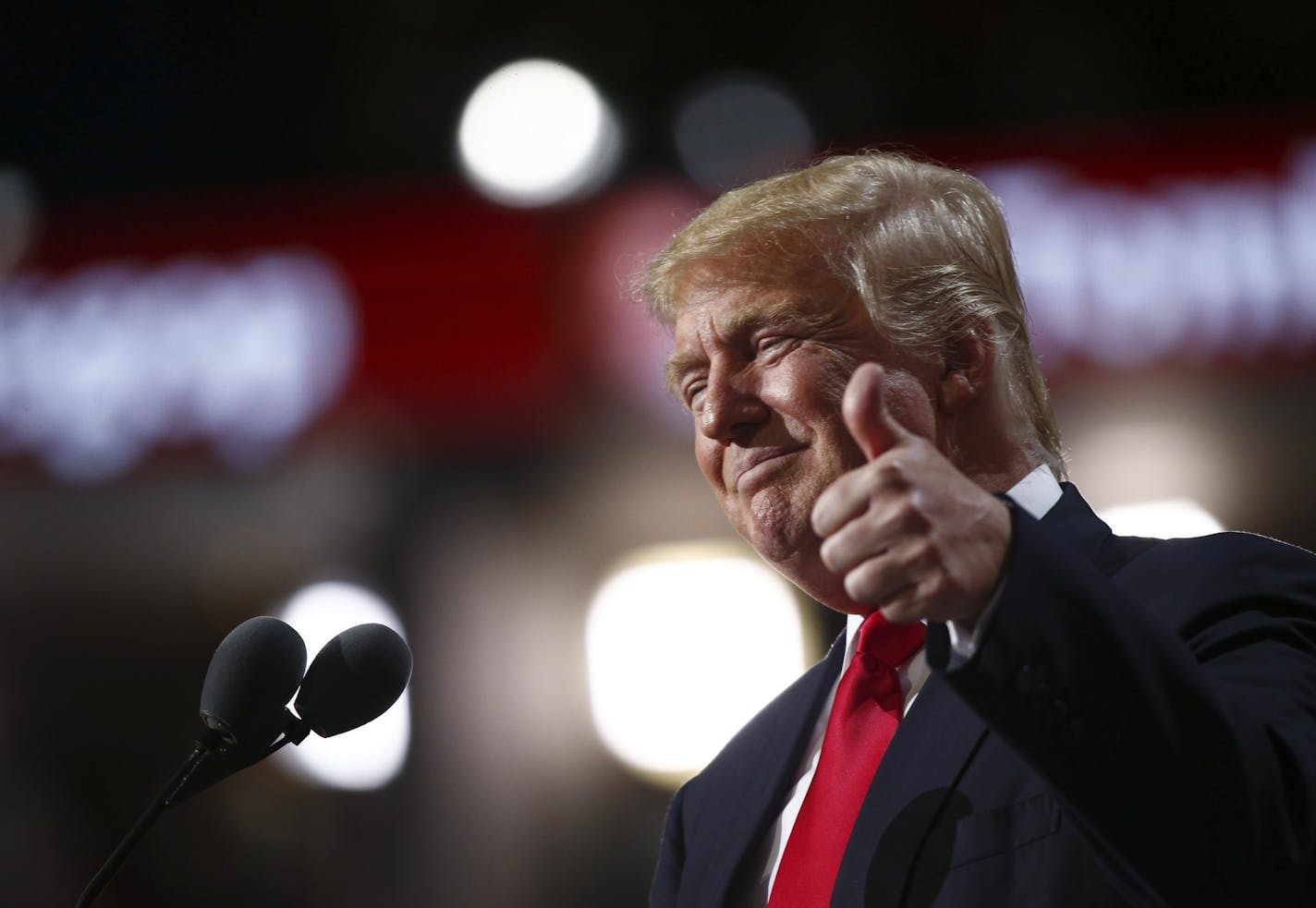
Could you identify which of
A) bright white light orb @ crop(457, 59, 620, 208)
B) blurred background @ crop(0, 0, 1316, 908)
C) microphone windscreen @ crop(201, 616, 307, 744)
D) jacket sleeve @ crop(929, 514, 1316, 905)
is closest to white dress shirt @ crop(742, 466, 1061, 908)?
jacket sleeve @ crop(929, 514, 1316, 905)

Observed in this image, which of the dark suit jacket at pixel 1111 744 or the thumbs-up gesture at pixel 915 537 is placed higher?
the thumbs-up gesture at pixel 915 537

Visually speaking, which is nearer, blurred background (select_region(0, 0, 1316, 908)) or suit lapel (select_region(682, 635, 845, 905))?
suit lapel (select_region(682, 635, 845, 905))

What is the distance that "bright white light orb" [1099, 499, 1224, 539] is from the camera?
3.96 metres

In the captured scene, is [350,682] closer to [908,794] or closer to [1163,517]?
[908,794]

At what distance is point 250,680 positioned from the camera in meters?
1.31

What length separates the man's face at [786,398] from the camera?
1474 mm

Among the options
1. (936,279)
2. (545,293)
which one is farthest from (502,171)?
(936,279)

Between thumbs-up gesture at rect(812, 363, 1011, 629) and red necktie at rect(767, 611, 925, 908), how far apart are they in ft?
1.36

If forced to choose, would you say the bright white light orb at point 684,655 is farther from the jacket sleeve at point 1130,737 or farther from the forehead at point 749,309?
the jacket sleeve at point 1130,737

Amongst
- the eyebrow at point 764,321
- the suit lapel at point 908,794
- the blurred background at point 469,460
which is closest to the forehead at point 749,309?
the eyebrow at point 764,321

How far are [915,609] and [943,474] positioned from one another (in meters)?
0.10

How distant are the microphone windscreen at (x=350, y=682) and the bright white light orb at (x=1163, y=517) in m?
2.98

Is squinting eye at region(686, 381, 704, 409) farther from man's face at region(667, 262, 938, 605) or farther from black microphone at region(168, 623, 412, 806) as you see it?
black microphone at region(168, 623, 412, 806)

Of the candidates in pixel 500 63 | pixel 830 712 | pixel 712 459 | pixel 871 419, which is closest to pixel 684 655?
pixel 500 63
